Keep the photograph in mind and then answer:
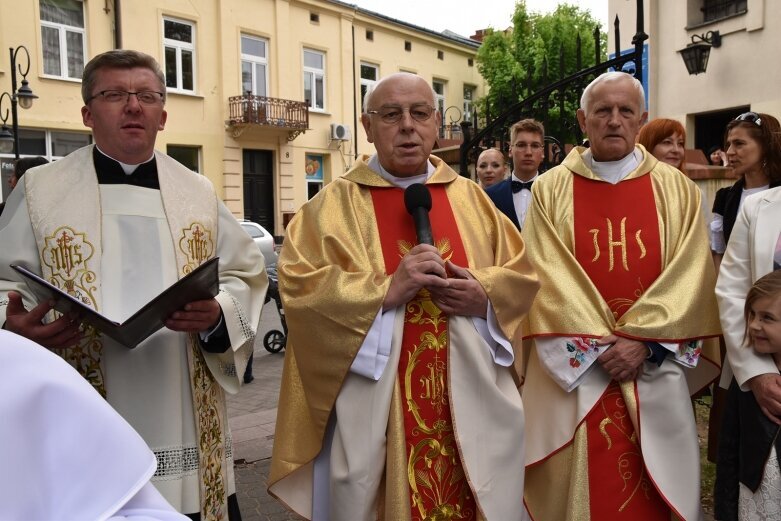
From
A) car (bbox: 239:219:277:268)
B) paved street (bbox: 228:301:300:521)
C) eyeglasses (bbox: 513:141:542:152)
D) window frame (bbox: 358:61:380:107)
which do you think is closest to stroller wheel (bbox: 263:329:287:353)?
paved street (bbox: 228:301:300:521)

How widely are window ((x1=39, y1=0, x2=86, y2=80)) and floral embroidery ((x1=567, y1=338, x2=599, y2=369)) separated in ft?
54.1

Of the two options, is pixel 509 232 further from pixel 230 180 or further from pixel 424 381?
pixel 230 180

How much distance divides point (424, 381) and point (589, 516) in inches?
35.6

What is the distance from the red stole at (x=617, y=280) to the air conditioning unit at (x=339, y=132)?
19.5 m

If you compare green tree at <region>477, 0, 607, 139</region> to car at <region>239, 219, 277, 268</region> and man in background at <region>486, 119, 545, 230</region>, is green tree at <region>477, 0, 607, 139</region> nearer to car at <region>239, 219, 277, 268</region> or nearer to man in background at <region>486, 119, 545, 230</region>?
car at <region>239, 219, 277, 268</region>

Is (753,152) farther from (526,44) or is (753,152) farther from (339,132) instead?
(526,44)

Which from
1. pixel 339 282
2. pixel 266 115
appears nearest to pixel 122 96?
pixel 339 282

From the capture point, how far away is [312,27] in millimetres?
21547

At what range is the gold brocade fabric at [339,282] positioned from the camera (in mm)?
2361

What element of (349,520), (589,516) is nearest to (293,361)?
(349,520)

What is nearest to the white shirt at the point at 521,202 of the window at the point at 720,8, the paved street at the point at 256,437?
the paved street at the point at 256,437

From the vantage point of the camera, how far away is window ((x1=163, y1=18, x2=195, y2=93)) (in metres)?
18.5

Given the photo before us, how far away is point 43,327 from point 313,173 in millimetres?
20592

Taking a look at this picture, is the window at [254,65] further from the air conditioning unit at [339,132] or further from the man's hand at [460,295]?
the man's hand at [460,295]
